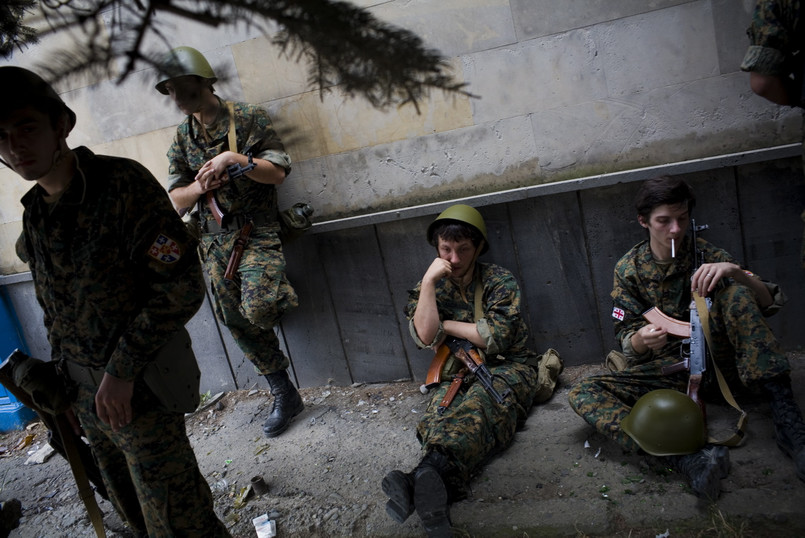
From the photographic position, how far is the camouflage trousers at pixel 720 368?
237cm

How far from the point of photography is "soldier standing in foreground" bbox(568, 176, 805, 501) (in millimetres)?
2277

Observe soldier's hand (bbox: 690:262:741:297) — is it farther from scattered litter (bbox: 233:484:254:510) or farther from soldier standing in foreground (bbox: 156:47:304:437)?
scattered litter (bbox: 233:484:254:510)

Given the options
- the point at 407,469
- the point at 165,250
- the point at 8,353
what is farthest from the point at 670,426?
the point at 8,353

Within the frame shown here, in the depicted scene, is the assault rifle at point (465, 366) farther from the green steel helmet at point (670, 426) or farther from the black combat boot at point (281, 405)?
the black combat boot at point (281, 405)

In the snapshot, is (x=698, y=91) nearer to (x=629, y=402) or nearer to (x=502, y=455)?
(x=629, y=402)

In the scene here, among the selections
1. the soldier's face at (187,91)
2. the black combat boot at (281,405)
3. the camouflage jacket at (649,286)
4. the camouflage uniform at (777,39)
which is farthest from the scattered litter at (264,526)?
the camouflage uniform at (777,39)

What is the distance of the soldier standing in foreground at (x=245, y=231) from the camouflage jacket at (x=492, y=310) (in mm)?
826

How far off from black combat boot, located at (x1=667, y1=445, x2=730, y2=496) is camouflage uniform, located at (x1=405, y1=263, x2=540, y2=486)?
0.77 m

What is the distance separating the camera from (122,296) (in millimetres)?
1778

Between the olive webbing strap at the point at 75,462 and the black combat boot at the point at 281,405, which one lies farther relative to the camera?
the black combat boot at the point at 281,405

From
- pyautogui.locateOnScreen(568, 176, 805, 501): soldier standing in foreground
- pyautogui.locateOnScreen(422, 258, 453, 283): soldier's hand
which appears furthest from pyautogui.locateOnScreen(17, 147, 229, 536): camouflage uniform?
pyautogui.locateOnScreen(568, 176, 805, 501): soldier standing in foreground

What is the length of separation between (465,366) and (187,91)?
229cm

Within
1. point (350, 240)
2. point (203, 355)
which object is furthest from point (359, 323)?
point (203, 355)

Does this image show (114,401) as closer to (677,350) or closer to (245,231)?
(245,231)
